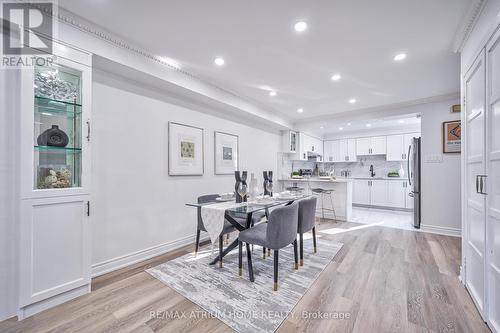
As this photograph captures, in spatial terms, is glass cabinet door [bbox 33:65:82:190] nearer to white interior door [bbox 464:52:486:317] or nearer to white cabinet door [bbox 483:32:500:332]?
white cabinet door [bbox 483:32:500:332]

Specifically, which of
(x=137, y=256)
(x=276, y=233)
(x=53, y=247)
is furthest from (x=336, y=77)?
(x=53, y=247)

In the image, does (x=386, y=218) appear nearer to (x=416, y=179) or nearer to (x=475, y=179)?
(x=416, y=179)

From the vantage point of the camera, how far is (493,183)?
4.99 ft

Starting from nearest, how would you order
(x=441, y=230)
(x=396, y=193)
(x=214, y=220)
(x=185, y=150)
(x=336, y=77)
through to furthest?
(x=214, y=220), (x=336, y=77), (x=185, y=150), (x=441, y=230), (x=396, y=193)

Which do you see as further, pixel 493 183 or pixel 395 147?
pixel 395 147

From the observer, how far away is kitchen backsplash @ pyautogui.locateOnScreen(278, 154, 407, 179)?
6052 millimetres

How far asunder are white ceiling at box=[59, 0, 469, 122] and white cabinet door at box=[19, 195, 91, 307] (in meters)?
1.75

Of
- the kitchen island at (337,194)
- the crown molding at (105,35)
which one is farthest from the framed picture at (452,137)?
the crown molding at (105,35)

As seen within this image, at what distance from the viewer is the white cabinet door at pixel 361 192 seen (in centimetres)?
653

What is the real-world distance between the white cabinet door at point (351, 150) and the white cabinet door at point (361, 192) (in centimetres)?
80

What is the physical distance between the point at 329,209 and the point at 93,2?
5.34 metres

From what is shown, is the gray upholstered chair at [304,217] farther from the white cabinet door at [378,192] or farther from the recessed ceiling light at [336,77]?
the white cabinet door at [378,192]

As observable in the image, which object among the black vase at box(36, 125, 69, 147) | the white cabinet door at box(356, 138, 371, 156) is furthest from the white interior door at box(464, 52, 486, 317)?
the white cabinet door at box(356, 138, 371, 156)

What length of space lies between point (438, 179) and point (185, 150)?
15.0 ft
